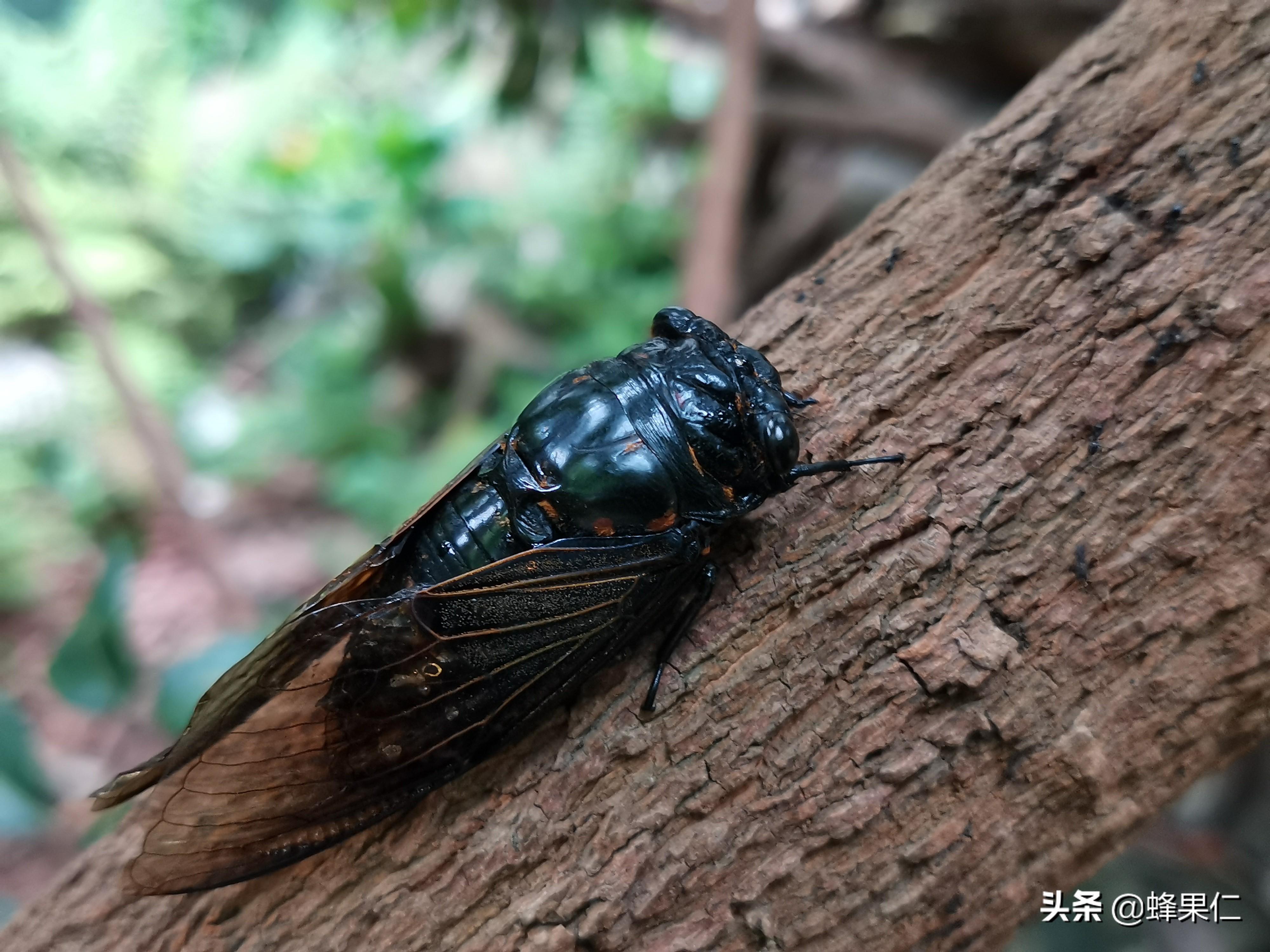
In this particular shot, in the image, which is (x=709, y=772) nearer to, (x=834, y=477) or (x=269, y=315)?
(x=834, y=477)

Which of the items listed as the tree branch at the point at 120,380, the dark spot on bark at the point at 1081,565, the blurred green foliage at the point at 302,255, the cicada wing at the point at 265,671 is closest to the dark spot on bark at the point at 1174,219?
the dark spot on bark at the point at 1081,565

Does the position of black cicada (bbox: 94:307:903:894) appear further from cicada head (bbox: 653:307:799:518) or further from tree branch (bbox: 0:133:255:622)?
tree branch (bbox: 0:133:255:622)

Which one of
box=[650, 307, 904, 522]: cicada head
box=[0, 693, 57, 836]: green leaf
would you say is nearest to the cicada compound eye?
box=[650, 307, 904, 522]: cicada head

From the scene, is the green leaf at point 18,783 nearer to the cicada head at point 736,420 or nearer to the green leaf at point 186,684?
the green leaf at point 186,684

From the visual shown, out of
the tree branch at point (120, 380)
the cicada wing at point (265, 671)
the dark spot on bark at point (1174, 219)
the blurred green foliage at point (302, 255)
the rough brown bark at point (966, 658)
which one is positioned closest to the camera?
the rough brown bark at point (966, 658)

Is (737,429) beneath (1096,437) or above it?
above

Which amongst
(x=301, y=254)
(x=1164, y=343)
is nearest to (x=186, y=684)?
(x=1164, y=343)

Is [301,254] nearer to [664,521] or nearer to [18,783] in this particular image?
[18,783]
